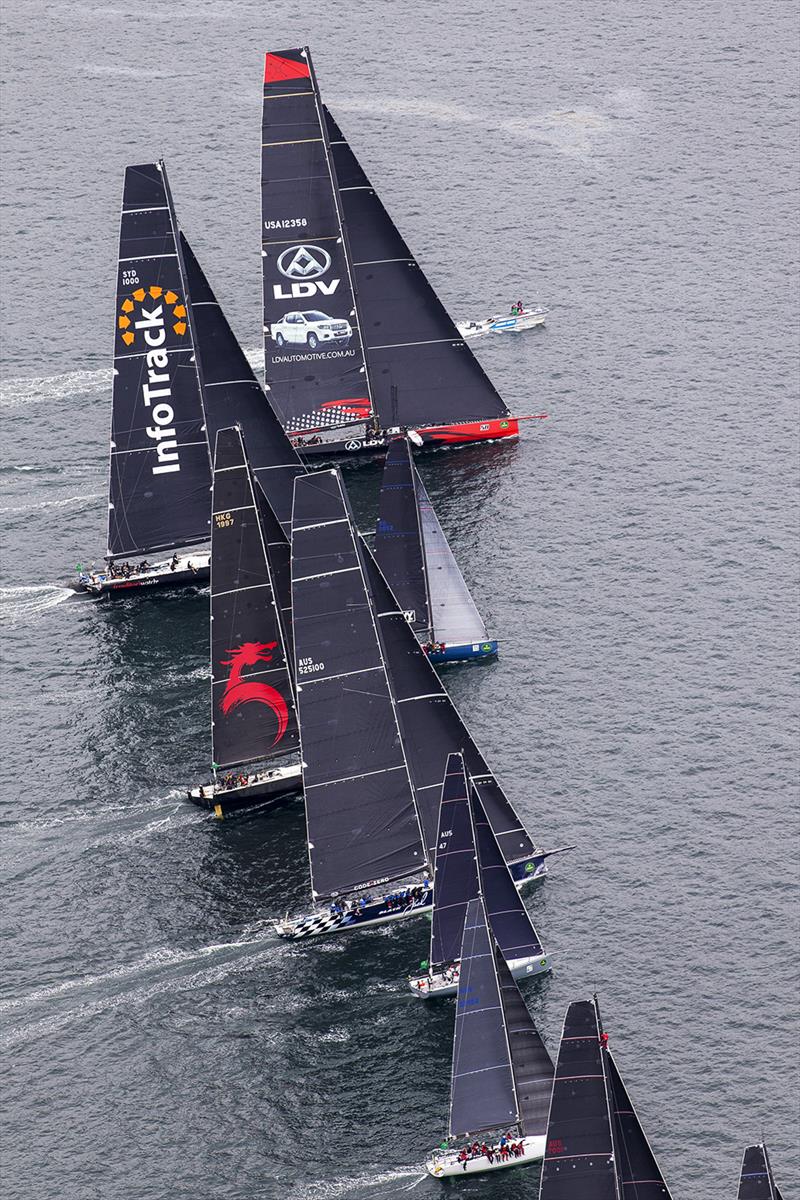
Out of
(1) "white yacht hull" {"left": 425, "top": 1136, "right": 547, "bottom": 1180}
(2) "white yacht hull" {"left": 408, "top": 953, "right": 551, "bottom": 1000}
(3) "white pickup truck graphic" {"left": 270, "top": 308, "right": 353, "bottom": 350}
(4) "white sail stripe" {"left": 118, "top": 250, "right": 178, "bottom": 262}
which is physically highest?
(4) "white sail stripe" {"left": 118, "top": 250, "right": 178, "bottom": 262}

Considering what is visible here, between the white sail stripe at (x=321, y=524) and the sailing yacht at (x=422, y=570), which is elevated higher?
the white sail stripe at (x=321, y=524)

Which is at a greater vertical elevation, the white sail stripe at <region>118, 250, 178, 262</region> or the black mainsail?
the white sail stripe at <region>118, 250, 178, 262</region>

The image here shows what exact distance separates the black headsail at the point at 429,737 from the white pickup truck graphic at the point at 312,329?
44055 mm

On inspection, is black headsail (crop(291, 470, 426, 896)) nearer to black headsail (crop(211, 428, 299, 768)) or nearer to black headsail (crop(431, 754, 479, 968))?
black headsail (crop(431, 754, 479, 968))

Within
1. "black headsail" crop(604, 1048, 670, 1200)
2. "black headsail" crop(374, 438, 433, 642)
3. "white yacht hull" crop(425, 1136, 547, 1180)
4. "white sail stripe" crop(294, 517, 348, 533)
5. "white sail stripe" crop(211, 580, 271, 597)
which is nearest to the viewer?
"black headsail" crop(604, 1048, 670, 1200)

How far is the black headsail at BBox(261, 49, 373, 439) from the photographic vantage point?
16088 cm

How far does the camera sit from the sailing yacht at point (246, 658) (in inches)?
5167

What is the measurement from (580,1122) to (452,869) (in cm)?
2006

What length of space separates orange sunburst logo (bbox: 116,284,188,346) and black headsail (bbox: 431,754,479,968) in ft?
144

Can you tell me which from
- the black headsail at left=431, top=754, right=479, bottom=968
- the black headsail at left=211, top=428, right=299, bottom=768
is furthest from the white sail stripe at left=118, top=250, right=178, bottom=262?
the black headsail at left=431, top=754, right=479, bottom=968

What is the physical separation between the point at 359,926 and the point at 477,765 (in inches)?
400

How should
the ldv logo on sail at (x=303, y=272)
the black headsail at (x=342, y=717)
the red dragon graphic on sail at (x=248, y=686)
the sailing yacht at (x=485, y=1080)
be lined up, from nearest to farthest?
1. the sailing yacht at (x=485, y=1080)
2. the black headsail at (x=342, y=717)
3. the red dragon graphic on sail at (x=248, y=686)
4. the ldv logo on sail at (x=303, y=272)

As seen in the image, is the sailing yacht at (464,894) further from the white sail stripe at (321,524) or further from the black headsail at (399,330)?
the black headsail at (399,330)

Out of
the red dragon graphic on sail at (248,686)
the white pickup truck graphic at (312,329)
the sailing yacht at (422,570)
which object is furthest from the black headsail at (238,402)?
the white pickup truck graphic at (312,329)
